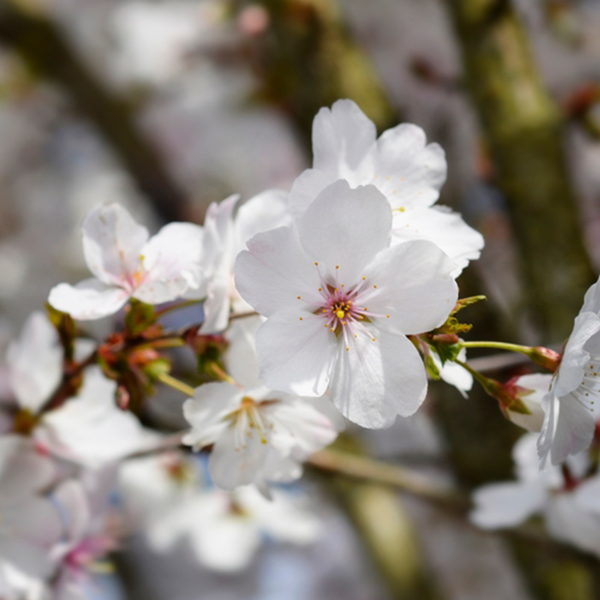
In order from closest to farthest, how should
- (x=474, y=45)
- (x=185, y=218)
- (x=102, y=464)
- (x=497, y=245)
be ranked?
(x=102, y=464), (x=474, y=45), (x=497, y=245), (x=185, y=218)

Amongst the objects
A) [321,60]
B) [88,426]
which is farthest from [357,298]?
[321,60]

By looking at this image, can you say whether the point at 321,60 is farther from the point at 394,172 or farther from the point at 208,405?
the point at 208,405

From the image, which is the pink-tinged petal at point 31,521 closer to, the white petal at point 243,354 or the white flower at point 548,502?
the white petal at point 243,354


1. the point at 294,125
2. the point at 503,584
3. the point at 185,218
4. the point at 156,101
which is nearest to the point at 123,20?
the point at 156,101

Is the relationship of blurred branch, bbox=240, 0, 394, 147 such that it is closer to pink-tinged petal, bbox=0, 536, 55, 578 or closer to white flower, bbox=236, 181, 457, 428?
white flower, bbox=236, 181, 457, 428

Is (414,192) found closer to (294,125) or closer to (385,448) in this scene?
(294,125)

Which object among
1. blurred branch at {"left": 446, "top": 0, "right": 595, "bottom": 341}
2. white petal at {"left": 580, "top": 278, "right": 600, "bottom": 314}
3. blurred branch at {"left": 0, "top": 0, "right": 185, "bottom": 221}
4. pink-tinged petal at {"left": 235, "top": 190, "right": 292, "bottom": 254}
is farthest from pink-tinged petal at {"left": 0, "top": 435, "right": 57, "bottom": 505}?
blurred branch at {"left": 0, "top": 0, "right": 185, "bottom": 221}

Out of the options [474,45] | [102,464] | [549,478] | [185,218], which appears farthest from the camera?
[185,218]
